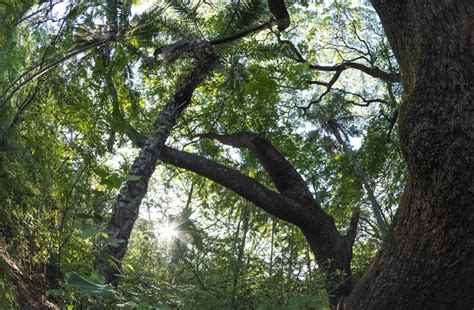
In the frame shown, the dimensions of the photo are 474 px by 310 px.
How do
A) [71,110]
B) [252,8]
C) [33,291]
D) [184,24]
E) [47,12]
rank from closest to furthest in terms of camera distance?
[33,291]
[71,110]
[47,12]
[252,8]
[184,24]

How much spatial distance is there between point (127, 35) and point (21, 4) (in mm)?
2215

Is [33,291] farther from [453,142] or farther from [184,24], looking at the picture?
[184,24]

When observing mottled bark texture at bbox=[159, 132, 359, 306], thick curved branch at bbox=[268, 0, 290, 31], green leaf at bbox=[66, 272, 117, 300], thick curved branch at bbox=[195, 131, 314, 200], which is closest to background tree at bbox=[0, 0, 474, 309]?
green leaf at bbox=[66, 272, 117, 300]

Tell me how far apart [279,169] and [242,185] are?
2.41ft

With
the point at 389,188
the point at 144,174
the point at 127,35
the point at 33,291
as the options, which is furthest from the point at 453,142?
the point at 389,188

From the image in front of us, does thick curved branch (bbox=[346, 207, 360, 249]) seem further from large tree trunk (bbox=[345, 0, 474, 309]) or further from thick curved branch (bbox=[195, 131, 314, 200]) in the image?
large tree trunk (bbox=[345, 0, 474, 309])

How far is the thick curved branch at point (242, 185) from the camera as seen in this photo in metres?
6.86

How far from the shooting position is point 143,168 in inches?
195

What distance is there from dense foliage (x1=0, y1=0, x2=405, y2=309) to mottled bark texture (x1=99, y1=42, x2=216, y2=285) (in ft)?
0.62

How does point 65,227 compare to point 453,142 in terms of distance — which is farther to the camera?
point 453,142

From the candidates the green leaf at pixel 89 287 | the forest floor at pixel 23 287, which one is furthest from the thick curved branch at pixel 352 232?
the green leaf at pixel 89 287

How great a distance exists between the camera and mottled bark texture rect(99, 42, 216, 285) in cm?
312

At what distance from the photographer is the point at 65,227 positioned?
226cm

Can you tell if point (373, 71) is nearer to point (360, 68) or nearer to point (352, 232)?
point (360, 68)
